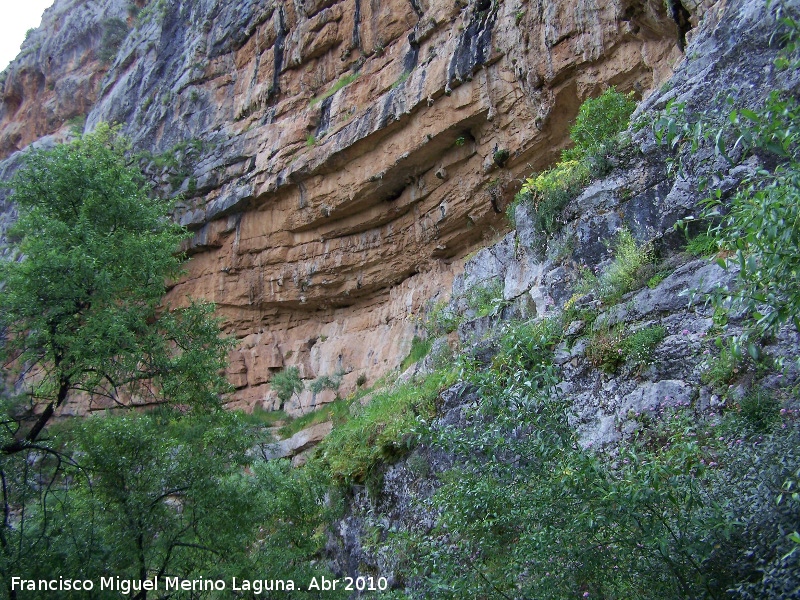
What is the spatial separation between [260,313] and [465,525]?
15.5 m

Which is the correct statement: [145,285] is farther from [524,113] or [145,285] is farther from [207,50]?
[207,50]

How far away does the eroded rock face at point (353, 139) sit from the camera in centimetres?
1266

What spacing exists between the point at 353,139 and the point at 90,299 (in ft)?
32.2

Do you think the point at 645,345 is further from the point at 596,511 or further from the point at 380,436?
the point at 380,436

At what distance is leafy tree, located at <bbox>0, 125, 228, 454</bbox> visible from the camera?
21.9ft

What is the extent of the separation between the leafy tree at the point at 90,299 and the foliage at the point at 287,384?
742cm

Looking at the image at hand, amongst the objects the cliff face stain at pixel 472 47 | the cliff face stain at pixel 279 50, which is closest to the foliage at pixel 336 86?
the cliff face stain at pixel 279 50

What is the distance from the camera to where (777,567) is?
3.12m

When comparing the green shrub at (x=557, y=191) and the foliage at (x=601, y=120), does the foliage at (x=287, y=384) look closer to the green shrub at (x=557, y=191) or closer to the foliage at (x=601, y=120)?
the green shrub at (x=557, y=191)

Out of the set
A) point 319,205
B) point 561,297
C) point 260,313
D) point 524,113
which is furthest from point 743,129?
point 260,313

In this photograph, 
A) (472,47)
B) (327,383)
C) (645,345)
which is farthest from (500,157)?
(645,345)

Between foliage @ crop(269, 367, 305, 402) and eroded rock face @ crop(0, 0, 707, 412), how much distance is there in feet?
1.32

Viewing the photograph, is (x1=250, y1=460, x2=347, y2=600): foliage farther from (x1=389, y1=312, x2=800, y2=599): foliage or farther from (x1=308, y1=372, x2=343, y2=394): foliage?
(x1=308, y1=372, x2=343, y2=394): foliage

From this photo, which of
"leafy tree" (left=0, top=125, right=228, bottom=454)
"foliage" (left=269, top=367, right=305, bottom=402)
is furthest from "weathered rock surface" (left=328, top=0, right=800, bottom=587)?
"foliage" (left=269, top=367, right=305, bottom=402)
